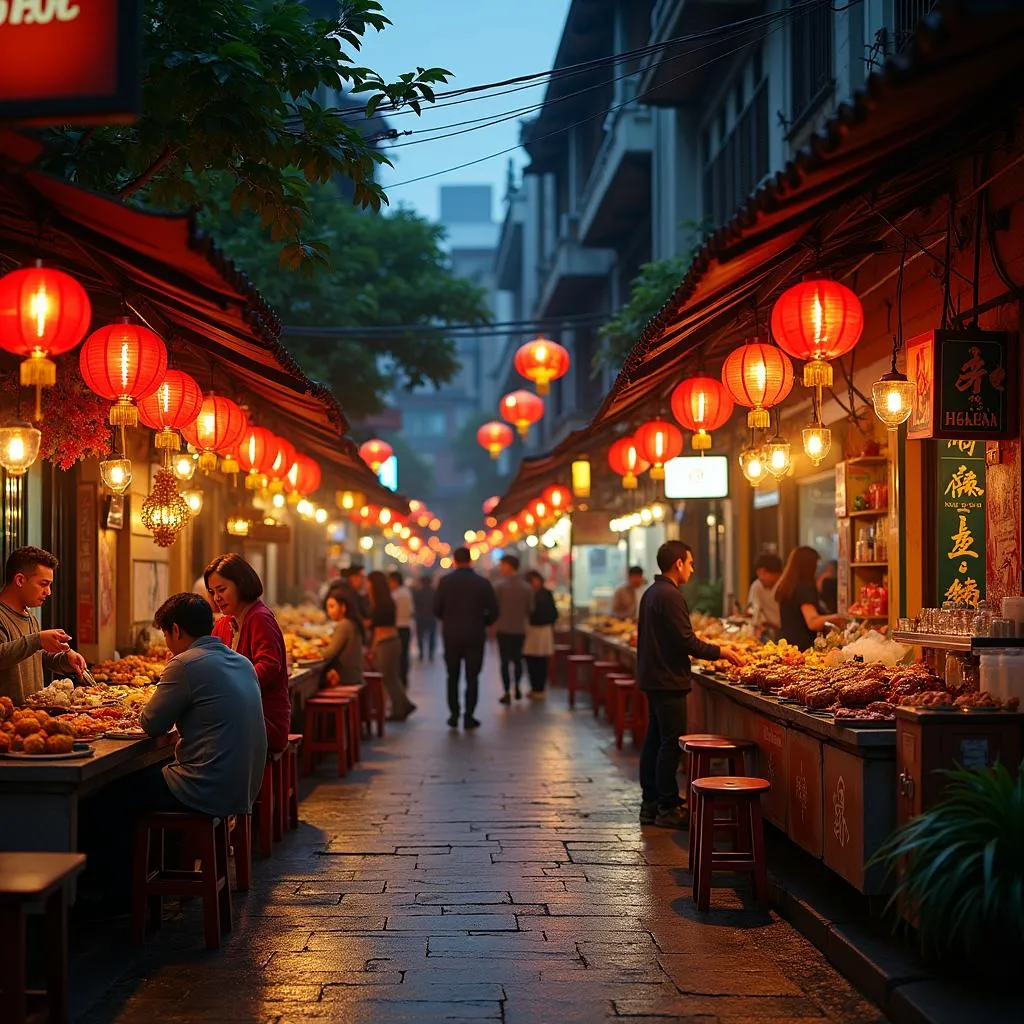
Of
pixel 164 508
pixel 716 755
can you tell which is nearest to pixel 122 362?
pixel 164 508

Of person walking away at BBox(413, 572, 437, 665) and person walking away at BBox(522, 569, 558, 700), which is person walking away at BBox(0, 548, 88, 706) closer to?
person walking away at BBox(522, 569, 558, 700)

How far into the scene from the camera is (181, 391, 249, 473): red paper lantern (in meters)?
12.1

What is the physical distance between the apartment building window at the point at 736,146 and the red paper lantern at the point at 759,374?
7973mm

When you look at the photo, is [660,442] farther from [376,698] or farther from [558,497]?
[558,497]

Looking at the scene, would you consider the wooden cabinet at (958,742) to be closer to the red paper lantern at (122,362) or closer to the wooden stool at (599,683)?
the red paper lantern at (122,362)

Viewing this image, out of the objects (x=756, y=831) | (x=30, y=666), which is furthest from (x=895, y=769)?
(x=30, y=666)

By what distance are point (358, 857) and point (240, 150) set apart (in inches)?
196

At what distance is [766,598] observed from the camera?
55.1 feet

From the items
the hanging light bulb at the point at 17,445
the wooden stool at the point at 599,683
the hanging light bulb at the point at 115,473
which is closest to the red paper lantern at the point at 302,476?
the wooden stool at the point at 599,683

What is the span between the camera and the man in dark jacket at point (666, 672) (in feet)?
37.7

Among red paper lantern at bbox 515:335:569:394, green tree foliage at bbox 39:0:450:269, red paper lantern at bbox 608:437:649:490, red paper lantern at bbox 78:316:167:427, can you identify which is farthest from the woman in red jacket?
red paper lantern at bbox 515:335:569:394

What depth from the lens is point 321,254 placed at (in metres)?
10.6

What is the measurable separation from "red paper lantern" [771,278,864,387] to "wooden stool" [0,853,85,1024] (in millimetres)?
5314

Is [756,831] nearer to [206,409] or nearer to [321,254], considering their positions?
[321,254]
